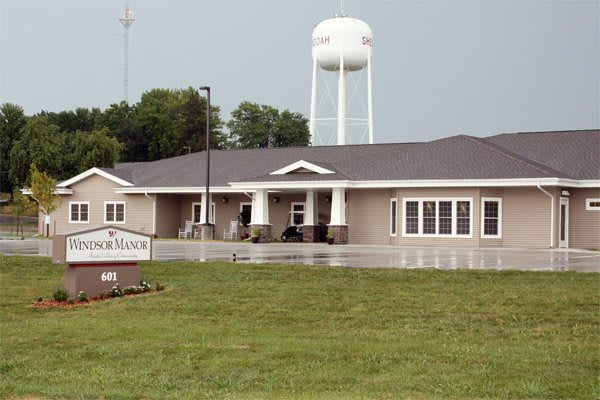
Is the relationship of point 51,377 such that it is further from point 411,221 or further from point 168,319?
point 411,221

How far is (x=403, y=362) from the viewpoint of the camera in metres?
9.47

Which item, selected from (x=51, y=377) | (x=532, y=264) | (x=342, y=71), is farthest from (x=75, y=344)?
(x=342, y=71)

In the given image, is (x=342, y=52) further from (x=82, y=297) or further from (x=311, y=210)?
(x=82, y=297)

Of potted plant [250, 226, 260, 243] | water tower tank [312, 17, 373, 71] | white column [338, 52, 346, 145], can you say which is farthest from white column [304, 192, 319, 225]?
water tower tank [312, 17, 373, 71]

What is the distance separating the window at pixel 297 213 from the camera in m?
44.0

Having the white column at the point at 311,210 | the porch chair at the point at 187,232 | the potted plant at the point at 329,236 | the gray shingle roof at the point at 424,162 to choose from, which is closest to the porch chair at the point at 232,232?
the porch chair at the point at 187,232

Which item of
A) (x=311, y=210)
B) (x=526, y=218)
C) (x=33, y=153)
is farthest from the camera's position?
(x=33, y=153)

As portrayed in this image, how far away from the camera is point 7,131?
73.5 m

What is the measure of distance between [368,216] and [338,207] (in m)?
1.44

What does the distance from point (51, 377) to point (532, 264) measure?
1537 cm

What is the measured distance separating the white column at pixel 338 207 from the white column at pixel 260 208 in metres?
3.63

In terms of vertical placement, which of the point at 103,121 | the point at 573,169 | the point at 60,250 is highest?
the point at 103,121

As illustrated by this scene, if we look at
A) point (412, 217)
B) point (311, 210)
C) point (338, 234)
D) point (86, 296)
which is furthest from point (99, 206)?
point (86, 296)

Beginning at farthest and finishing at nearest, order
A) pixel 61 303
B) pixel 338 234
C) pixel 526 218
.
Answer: pixel 338 234, pixel 526 218, pixel 61 303
